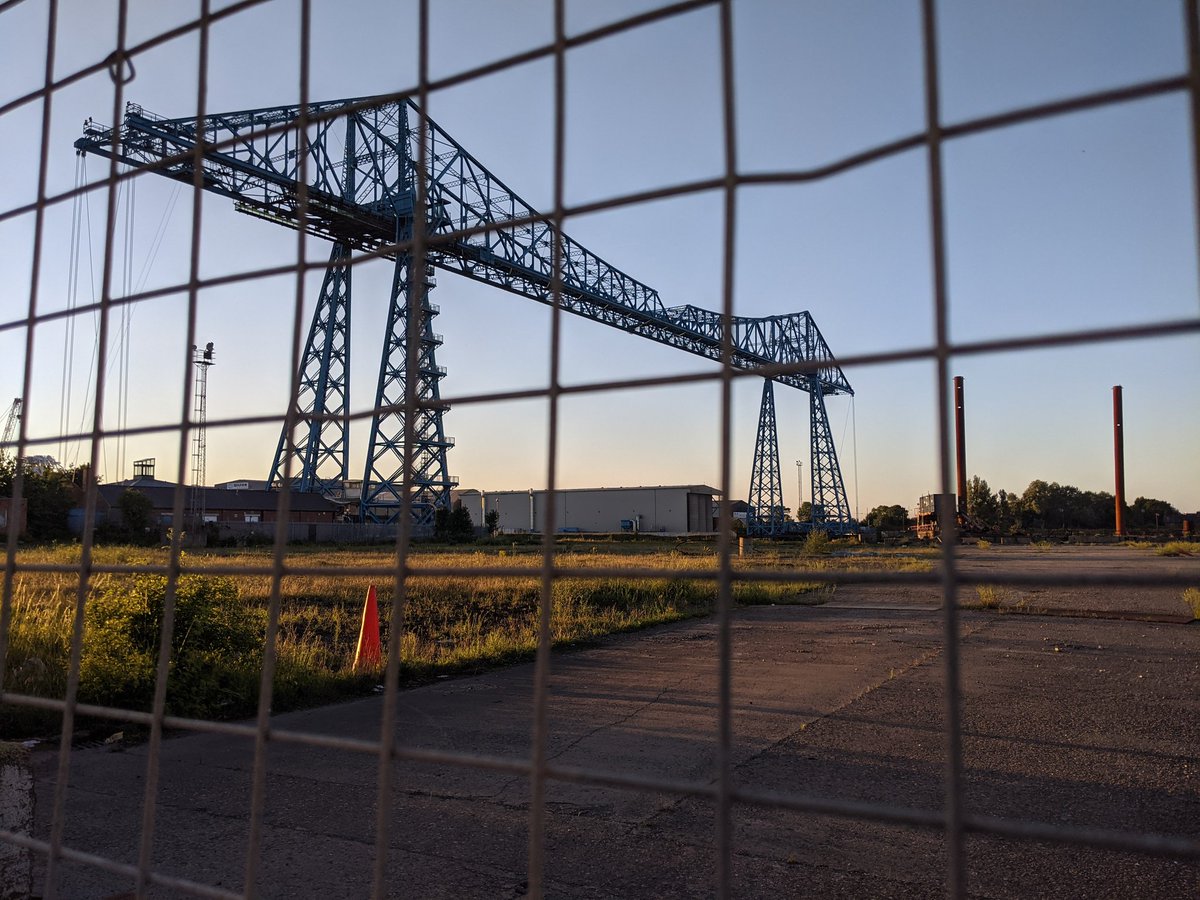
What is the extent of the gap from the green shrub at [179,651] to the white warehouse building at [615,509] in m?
55.6

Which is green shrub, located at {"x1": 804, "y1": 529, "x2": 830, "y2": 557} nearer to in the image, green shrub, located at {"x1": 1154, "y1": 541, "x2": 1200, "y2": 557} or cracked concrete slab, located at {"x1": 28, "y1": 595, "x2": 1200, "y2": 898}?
green shrub, located at {"x1": 1154, "y1": 541, "x2": 1200, "y2": 557}

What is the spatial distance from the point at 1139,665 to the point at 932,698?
2765mm

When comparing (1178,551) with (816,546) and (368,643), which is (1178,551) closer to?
(816,546)

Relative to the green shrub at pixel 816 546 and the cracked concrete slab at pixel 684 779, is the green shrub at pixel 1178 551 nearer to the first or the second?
the green shrub at pixel 816 546

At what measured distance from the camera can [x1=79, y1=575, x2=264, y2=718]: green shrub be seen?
5746 mm

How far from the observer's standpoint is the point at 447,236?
1533 mm

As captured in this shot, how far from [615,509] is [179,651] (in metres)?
59.1

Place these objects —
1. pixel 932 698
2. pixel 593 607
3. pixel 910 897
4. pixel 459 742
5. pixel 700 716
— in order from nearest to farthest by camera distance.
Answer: pixel 910 897, pixel 459 742, pixel 700 716, pixel 932 698, pixel 593 607

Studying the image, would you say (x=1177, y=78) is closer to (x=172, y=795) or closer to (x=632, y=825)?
(x=632, y=825)

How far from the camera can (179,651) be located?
6012 millimetres

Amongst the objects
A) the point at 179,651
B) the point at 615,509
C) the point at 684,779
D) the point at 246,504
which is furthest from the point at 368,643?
the point at 615,509

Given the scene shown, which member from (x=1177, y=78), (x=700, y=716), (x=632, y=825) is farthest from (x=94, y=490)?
(x=700, y=716)

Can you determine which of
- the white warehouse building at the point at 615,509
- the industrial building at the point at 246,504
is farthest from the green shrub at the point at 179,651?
the white warehouse building at the point at 615,509

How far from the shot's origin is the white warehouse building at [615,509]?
6338cm
